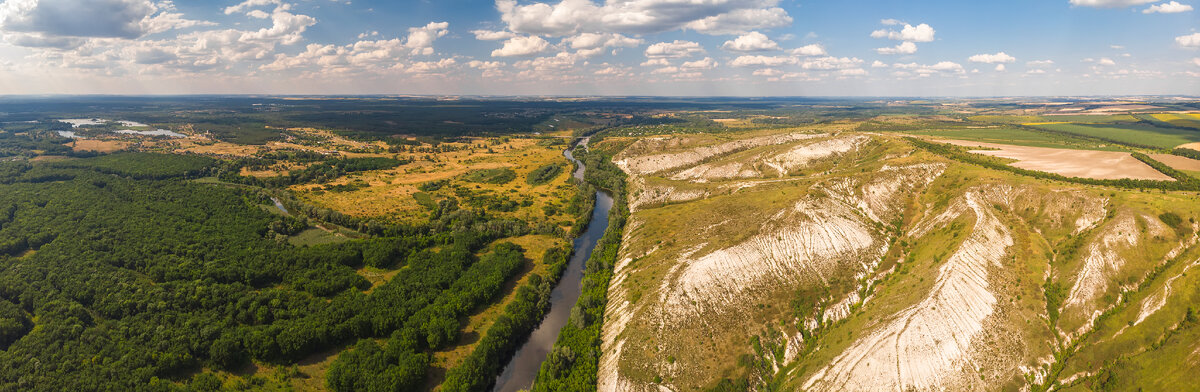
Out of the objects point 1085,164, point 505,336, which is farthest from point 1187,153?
point 505,336

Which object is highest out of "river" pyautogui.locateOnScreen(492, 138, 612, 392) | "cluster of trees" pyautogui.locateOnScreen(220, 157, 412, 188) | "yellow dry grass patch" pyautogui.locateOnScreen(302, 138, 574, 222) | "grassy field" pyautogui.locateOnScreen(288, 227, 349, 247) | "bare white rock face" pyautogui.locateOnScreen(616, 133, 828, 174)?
"bare white rock face" pyautogui.locateOnScreen(616, 133, 828, 174)

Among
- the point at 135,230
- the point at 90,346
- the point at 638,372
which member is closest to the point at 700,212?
the point at 638,372

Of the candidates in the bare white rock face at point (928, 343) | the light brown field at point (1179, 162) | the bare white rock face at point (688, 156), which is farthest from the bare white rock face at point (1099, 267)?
the bare white rock face at point (688, 156)

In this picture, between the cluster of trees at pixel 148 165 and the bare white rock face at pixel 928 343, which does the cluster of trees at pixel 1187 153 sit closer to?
the bare white rock face at pixel 928 343

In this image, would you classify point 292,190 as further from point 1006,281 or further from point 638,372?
point 1006,281

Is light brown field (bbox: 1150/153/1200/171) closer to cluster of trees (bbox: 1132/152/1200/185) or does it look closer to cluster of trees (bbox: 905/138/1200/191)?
cluster of trees (bbox: 1132/152/1200/185)

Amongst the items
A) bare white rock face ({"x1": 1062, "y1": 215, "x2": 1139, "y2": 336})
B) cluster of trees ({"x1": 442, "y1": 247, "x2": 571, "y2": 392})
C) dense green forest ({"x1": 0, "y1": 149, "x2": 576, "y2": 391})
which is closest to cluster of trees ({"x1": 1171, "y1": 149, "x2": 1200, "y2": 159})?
bare white rock face ({"x1": 1062, "y1": 215, "x2": 1139, "y2": 336})

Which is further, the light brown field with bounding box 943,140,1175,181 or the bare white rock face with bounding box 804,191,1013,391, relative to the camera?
the light brown field with bounding box 943,140,1175,181
